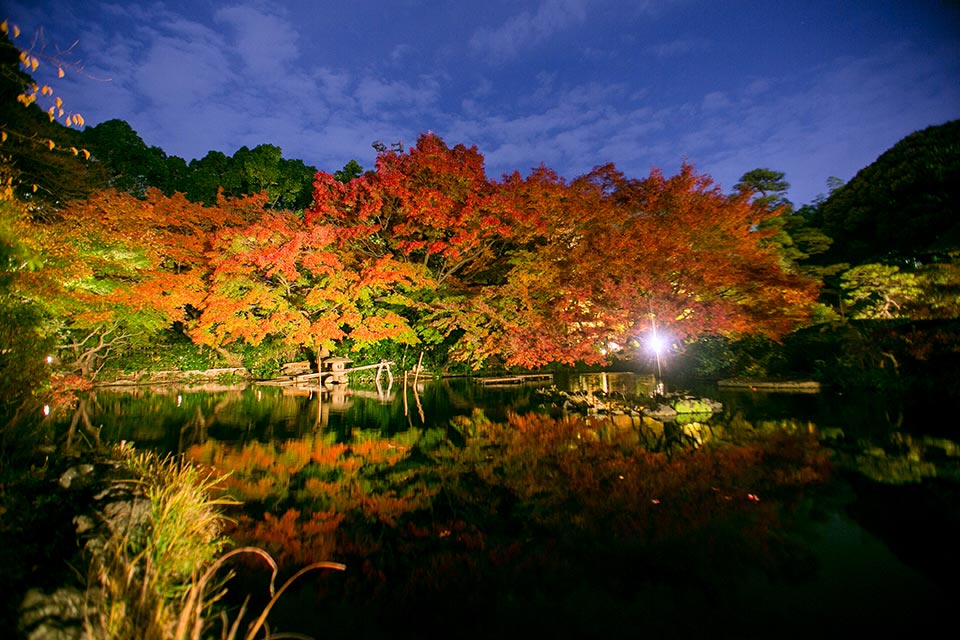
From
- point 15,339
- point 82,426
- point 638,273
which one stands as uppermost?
point 638,273

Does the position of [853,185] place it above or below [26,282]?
above

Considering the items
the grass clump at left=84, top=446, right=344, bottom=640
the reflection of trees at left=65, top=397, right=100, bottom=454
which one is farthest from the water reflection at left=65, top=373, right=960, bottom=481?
the grass clump at left=84, top=446, right=344, bottom=640

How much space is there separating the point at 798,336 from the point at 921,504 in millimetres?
14311

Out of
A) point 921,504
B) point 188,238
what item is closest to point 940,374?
point 921,504

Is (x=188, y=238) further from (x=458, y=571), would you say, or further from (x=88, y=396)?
(x=458, y=571)

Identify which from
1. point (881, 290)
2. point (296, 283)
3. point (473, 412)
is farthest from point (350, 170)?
point (881, 290)

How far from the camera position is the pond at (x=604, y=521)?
329 centimetres

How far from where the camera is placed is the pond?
3.29m

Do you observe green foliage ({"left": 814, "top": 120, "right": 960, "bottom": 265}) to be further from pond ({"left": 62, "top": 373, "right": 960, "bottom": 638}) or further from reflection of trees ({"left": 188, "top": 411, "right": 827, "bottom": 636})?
reflection of trees ({"left": 188, "top": 411, "right": 827, "bottom": 636})

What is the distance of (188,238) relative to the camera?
1686 centimetres

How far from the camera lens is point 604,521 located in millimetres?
4750

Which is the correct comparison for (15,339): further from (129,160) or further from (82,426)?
(129,160)

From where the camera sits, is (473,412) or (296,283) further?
(296,283)

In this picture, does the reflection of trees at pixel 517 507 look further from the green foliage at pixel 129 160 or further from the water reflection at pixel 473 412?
the green foliage at pixel 129 160
